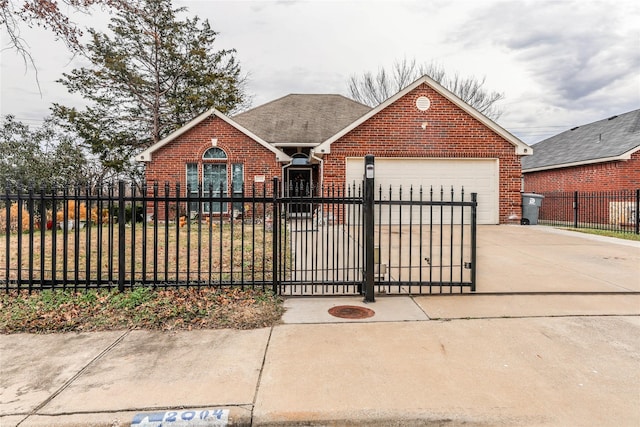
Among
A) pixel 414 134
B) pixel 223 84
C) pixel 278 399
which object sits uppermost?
pixel 223 84

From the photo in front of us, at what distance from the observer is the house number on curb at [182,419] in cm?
233

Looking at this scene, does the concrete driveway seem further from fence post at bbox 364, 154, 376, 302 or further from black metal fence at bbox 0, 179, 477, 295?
fence post at bbox 364, 154, 376, 302

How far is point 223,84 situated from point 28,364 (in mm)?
25858

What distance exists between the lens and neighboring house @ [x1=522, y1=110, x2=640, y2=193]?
1582 centimetres

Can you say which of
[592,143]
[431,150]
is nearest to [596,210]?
[592,143]

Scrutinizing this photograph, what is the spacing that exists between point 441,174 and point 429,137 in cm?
143

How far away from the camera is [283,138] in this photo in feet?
55.2

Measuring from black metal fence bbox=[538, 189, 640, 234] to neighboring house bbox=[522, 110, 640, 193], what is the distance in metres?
0.73

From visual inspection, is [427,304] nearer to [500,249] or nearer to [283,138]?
[500,249]

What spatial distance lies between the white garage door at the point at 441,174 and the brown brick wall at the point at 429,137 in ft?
0.77

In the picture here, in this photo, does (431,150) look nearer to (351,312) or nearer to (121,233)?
(351,312)

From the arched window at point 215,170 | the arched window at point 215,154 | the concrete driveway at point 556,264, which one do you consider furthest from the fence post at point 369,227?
the arched window at point 215,154

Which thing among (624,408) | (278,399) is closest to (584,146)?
(624,408)

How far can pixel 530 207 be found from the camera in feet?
47.0
